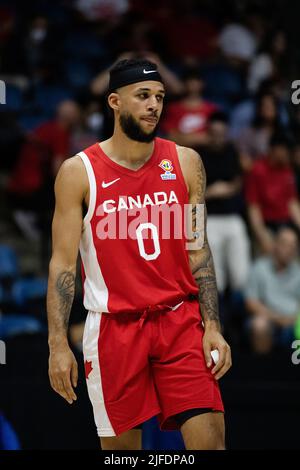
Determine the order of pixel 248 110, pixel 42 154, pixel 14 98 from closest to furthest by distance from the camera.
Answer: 1. pixel 42 154
2. pixel 248 110
3. pixel 14 98

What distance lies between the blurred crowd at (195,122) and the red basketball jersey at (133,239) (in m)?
1.95

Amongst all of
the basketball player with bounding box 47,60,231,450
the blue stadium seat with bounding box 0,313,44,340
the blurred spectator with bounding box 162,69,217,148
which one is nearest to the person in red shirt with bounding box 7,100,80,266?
the blurred spectator with bounding box 162,69,217,148

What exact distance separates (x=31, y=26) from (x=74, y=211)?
7.35 meters

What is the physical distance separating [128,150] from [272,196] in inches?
191

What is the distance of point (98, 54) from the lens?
1295 cm

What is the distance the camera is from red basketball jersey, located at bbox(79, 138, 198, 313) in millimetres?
5184

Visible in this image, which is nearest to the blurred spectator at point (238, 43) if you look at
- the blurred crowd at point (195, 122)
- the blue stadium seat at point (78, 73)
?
the blurred crowd at point (195, 122)

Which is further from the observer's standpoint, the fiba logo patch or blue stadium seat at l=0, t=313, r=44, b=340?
blue stadium seat at l=0, t=313, r=44, b=340

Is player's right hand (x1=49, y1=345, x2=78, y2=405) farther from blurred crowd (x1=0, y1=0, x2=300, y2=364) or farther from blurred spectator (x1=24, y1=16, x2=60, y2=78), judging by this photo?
blurred spectator (x1=24, y1=16, x2=60, y2=78)

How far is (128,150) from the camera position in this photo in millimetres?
5316

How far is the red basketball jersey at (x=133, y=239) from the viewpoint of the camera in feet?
17.0

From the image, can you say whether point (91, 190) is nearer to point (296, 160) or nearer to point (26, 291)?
point (26, 291)

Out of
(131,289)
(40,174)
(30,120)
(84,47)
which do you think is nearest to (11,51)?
(30,120)
